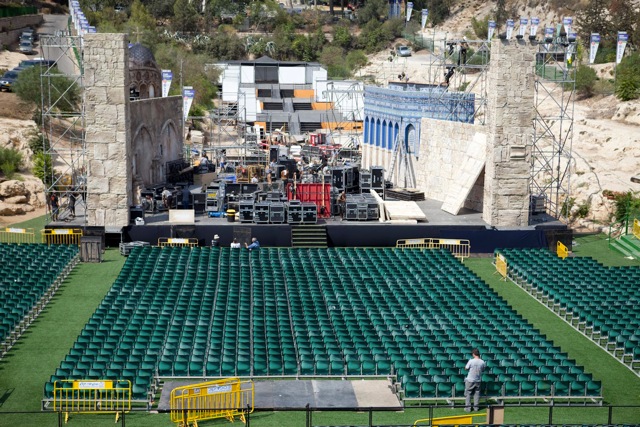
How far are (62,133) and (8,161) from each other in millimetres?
7429

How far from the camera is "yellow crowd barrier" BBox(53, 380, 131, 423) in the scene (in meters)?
22.4

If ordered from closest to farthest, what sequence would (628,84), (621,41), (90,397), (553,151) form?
(90,397) → (553,151) → (621,41) → (628,84)

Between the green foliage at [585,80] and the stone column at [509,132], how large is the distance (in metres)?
27.3

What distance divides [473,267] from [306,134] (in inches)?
1477

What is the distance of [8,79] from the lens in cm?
6294

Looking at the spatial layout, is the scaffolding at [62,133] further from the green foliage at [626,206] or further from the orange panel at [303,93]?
the green foliage at [626,206]

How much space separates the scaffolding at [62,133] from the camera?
40.6 meters

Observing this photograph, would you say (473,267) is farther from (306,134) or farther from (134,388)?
(306,134)

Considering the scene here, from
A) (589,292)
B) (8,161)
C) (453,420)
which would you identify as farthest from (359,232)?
(453,420)

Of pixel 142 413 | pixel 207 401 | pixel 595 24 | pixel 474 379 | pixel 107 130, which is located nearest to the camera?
pixel 207 401

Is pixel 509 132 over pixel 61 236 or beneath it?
over

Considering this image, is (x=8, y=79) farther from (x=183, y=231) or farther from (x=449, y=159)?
(x=449, y=159)

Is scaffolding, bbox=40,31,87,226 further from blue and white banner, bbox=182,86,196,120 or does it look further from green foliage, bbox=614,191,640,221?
green foliage, bbox=614,191,640,221

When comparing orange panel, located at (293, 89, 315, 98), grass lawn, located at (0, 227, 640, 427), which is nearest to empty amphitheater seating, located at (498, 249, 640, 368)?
grass lawn, located at (0, 227, 640, 427)
